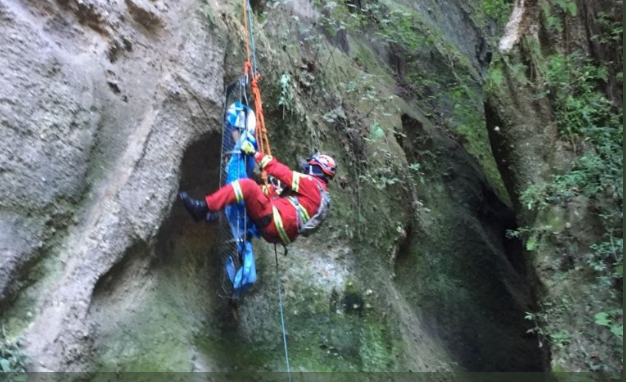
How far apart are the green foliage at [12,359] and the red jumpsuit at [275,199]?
2.03 metres

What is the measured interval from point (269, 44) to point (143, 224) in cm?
348

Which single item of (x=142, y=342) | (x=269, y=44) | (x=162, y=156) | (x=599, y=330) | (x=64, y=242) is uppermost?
(x=269, y=44)

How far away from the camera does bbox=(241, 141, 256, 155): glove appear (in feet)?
20.6

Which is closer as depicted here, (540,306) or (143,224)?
(143,224)

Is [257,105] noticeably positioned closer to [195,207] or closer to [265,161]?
[265,161]

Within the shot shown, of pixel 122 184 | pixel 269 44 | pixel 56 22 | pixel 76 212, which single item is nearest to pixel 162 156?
pixel 122 184

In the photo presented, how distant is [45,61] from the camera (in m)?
5.70

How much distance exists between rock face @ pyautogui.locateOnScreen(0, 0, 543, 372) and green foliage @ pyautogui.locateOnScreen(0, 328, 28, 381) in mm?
98

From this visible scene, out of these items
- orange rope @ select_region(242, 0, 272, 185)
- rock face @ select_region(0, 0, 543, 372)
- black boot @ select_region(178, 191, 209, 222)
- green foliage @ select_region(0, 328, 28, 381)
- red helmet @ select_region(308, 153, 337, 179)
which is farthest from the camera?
red helmet @ select_region(308, 153, 337, 179)

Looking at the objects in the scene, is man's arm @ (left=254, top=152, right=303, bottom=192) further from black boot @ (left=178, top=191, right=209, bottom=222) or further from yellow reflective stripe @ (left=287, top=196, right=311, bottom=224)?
black boot @ (left=178, top=191, right=209, bottom=222)

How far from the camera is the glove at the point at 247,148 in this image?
6.27 m

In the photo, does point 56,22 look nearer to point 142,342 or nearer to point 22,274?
point 22,274

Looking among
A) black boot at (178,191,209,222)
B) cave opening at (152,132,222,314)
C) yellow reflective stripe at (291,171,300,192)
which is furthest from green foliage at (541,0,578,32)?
black boot at (178,191,209,222)

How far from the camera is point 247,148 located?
627 cm
